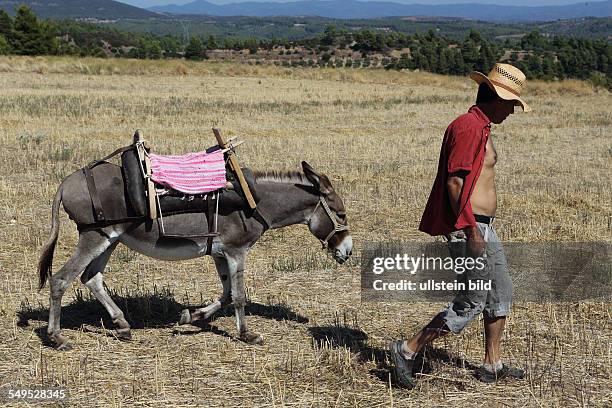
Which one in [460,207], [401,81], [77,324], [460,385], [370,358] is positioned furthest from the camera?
[401,81]

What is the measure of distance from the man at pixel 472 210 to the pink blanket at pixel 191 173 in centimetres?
199

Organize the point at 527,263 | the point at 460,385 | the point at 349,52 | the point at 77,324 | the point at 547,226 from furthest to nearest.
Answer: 1. the point at 349,52
2. the point at 547,226
3. the point at 527,263
4. the point at 77,324
5. the point at 460,385

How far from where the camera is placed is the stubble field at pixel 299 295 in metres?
5.99

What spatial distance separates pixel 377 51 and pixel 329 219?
86.8 meters

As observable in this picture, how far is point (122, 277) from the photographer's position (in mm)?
8812

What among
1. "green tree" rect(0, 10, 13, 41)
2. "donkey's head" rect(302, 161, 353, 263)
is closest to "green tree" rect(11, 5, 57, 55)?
"green tree" rect(0, 10, 13, 41)

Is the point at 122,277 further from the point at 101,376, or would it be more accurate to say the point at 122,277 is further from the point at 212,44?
the point at 212,44

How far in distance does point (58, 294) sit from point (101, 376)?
3.25 ft

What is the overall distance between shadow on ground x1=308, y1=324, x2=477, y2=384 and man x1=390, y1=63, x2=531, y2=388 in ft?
1.44

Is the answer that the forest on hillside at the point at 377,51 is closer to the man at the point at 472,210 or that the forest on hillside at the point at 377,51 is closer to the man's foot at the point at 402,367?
the man at the point at 472,210

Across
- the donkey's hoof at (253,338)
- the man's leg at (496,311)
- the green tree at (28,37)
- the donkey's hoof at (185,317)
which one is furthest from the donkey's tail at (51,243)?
the green tree at (28,37)

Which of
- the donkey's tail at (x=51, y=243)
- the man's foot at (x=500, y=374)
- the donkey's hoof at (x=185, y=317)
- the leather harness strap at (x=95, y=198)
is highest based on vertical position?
the leather harness strap at (x=95, y=198)

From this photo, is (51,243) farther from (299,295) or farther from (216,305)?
(299,295)

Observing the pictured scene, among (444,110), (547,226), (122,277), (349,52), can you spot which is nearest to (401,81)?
(444,110)
